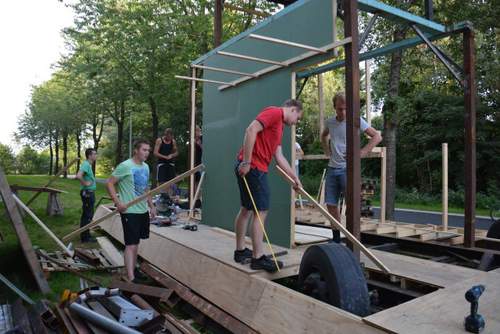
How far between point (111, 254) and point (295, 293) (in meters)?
4.44

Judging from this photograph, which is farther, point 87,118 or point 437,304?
point 87,118

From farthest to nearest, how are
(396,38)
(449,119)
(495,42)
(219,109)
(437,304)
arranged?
(449,119)
(495,42)
(396,38)
(219,109)
(437,304)

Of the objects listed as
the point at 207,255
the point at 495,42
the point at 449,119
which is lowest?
the point at 207,255

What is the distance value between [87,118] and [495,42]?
2657cm

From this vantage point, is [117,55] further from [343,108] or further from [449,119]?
[449,119]

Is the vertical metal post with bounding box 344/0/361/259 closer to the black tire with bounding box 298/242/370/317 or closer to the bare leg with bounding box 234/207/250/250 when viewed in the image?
the black tire with bounding box 298/242/370/317

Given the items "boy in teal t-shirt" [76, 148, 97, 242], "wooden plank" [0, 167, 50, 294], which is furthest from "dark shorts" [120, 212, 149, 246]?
"boy in teal t-shirt" [76, 148, 97, 242]

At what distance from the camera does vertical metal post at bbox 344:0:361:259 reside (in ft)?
13.2

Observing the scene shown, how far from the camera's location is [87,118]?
30.3 meters

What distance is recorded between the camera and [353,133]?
158 inches

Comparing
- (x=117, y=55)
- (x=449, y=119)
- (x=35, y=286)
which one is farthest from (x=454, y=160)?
(x=35, y=286)

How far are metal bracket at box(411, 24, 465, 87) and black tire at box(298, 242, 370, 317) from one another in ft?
8.93

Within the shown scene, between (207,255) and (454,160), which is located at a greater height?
(454,160)

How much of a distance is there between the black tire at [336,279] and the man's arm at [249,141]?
101 cm
